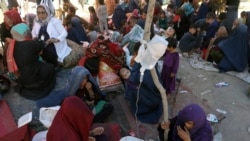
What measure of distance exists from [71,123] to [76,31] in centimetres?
325

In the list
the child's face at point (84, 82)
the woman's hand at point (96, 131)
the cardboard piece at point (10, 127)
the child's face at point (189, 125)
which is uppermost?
the child's face at point (84, 82)

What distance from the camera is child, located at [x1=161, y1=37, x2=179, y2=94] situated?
4.18m

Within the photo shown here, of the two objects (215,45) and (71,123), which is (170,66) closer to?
(215,45)

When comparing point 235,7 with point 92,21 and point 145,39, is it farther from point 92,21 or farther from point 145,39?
point 145,39

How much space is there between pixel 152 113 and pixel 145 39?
66.6 inches

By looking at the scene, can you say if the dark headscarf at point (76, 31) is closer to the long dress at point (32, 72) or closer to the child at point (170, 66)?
Answer: the long dress at point (32, 72)

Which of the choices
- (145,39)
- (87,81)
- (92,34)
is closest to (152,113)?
(87,81)

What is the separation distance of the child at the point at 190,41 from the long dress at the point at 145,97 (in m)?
2.59

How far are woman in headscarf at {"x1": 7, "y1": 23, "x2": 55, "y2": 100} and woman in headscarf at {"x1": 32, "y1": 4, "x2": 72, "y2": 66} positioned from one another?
312mm

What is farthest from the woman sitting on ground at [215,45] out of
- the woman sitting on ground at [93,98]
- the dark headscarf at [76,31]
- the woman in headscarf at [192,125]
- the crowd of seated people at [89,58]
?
the woman in headscarf at [192,125]

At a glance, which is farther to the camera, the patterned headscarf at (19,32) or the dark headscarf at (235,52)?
the dark headscarf at (235,52)

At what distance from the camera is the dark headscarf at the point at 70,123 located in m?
2.52

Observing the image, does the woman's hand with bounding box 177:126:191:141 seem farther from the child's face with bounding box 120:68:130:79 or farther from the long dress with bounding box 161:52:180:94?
the child's face with bounding box 120:68:130:79

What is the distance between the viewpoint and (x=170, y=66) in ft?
13.9
